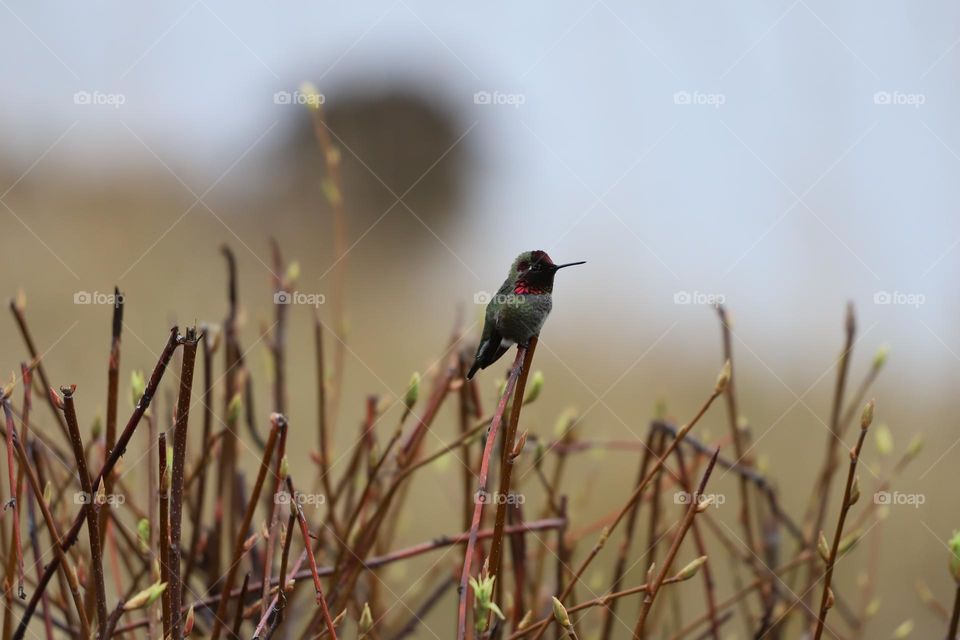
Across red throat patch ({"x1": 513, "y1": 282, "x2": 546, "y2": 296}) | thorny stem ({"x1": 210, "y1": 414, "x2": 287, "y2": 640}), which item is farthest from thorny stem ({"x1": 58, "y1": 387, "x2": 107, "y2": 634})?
red throat patch ({"x1": 513, "y1": 282, "x2": 546, "y2": 296})

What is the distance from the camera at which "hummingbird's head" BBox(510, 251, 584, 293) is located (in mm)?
1073

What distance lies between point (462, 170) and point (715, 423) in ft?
44.5

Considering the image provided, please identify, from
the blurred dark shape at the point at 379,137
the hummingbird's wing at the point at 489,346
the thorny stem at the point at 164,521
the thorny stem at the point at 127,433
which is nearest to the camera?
the thorny stem at the point at 127,433

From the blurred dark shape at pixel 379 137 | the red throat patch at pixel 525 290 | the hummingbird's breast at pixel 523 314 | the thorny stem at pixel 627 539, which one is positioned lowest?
the thorny stem at pixel 627 539

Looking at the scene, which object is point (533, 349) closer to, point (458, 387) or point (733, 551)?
point (458, 387)

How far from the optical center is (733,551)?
189 cm

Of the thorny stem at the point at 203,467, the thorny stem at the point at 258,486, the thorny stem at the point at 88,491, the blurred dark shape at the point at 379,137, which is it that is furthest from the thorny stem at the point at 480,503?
the blurred dark shape at the point at 379,137

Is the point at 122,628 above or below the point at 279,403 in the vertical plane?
Answer: below

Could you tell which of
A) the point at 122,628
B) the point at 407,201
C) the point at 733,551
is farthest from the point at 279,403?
the point at 407,201

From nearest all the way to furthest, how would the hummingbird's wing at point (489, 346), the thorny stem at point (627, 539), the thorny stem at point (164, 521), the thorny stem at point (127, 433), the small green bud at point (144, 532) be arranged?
the thorny stem at point (127, 433), the thorny stem at point (164, 521), the hummingbird's wing at point (489, 346), the small green bud at point (144, 532), the thorny stem at point (627, 539)

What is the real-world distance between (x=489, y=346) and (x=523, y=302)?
0.09 meters

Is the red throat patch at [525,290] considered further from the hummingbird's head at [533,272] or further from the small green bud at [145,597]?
the small green bud at [145,597]

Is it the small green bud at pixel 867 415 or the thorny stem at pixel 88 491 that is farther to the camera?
the small green bud at pixel 867 415

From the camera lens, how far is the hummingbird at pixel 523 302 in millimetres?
1073
